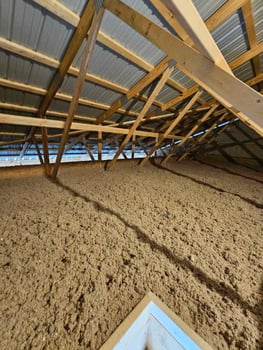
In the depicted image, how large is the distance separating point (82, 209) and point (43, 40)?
6.44 feet

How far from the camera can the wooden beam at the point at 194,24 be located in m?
0.70

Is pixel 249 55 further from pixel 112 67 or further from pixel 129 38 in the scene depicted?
pixel 112 67

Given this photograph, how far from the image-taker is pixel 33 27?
1.56 m

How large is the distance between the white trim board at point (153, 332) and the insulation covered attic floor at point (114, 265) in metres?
Answer: 0.04

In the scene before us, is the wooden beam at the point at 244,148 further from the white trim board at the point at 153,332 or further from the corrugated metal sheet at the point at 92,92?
the white trim board at the point at 153,332

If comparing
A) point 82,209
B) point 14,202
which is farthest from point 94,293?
point 14,202

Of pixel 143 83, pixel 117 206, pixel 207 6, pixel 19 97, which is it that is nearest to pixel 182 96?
pixel 143 83

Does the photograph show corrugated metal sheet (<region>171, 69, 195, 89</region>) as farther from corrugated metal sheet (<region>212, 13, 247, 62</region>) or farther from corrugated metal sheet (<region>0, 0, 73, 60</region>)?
corrugated metal sheet (<region>0, 0, 73, 60</region>)

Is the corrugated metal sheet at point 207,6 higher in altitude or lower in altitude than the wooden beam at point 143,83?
higher

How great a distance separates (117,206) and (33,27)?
218 centimetres

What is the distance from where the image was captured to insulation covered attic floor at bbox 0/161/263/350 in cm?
93

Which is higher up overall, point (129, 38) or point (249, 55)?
point (249, 55)

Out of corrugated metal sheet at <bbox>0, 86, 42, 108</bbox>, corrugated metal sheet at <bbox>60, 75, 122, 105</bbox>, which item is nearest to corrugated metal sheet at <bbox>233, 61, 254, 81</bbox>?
corrugated metal sheet at <bbox>60, 75, 122, 105</bbox>

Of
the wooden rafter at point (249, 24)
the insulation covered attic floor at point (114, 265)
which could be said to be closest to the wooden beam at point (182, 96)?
the wooden rafter at point (249, 24)
